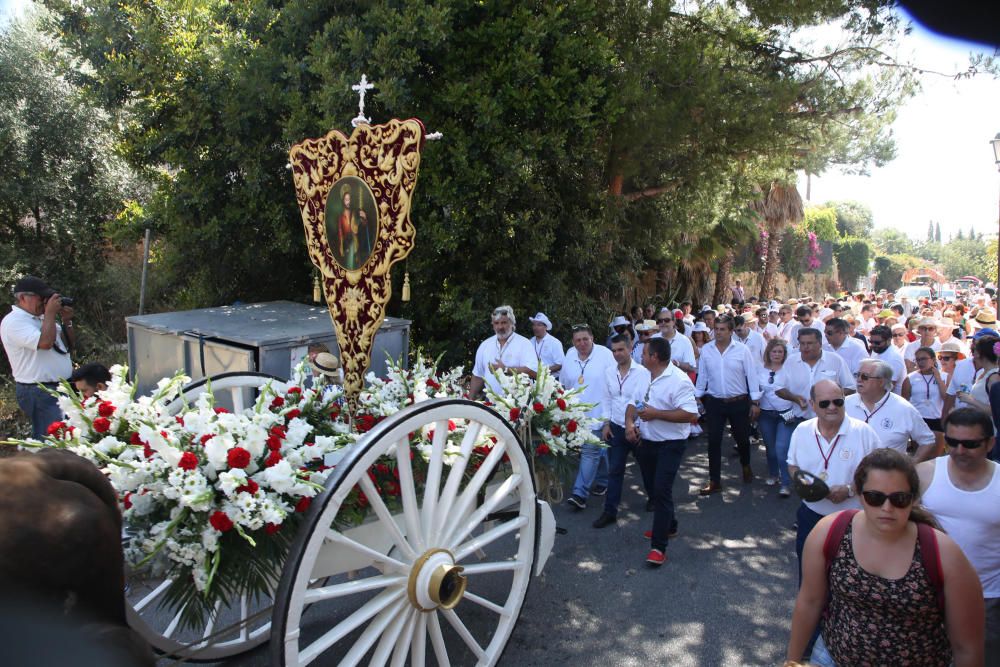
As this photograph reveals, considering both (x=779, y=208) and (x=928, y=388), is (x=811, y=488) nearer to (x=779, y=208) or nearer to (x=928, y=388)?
(x=928, y=388)

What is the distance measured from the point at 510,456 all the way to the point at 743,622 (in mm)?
2130

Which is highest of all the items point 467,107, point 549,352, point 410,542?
point 467,107

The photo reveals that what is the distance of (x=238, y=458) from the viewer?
2.96 m

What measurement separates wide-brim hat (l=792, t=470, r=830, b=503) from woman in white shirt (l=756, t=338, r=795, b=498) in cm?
338

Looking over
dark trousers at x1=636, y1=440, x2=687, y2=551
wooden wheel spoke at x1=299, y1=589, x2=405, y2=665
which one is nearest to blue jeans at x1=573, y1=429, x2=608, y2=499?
dark trousers at x1=636, y1=440, x2=687, y2=551

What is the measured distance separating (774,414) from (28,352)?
7.18 m

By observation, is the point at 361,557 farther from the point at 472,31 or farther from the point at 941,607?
the point at 472,31

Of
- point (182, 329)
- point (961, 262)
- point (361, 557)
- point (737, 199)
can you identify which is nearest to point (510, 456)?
point (361, 557)

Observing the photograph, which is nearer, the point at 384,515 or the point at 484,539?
the point at 384,515

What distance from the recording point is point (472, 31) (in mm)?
8945

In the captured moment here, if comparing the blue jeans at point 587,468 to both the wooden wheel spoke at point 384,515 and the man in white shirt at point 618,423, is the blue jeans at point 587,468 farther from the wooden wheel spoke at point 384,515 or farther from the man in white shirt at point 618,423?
the wooden wheel spoke at point 384,515

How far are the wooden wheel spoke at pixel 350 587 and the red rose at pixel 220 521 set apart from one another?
1.48 feet

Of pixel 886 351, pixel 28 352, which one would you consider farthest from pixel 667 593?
pixel 28 352

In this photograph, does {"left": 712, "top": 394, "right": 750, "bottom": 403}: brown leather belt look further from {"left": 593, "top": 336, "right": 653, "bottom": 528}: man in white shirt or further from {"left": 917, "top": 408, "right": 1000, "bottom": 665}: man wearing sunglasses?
{"left": 917, "top": 408, "right": 1000, "bottom": 665}: man wearing sunglasses
